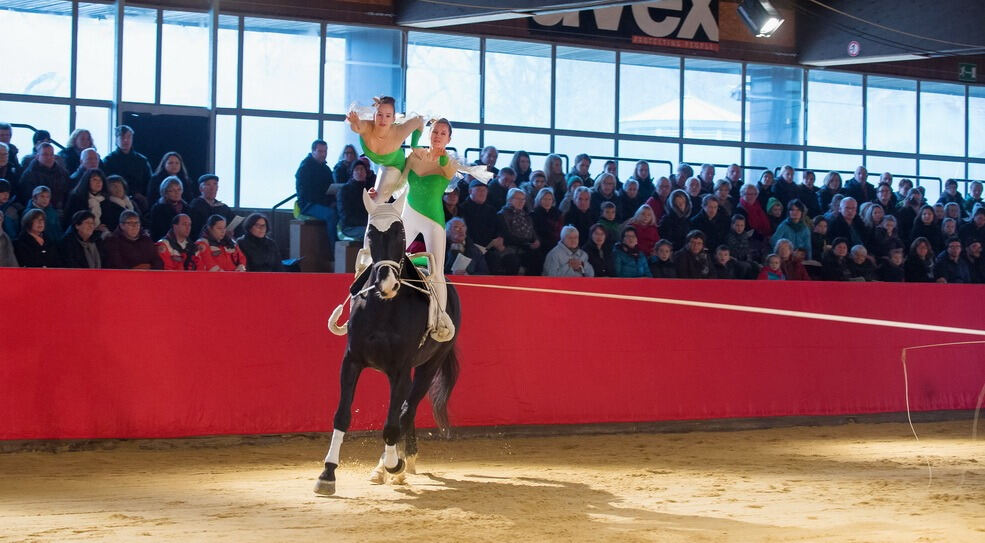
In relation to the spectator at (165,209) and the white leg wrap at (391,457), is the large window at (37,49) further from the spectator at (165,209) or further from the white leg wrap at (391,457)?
the white leg wrap at (391,457)

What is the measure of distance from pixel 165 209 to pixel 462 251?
319cm

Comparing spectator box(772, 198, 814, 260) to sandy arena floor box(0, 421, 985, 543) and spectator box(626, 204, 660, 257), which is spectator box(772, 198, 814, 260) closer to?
spectator box(626, 204, 660, 257)

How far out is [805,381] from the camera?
40.9 ft

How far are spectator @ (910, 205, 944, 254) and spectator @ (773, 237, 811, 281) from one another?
10.8 feet

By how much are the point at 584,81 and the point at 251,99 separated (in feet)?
20.1

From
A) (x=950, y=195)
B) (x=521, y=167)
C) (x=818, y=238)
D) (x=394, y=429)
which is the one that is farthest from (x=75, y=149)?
(x=950, y=195)

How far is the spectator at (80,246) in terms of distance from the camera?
10.8m

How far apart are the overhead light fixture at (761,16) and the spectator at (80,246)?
28.6ft

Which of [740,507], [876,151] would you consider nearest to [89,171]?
[740,507]

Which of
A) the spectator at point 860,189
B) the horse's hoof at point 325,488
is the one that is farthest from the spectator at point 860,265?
the horse's hoof at point 325,488

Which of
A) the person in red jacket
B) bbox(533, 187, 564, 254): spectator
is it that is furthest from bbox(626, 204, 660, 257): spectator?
the person in red jacket

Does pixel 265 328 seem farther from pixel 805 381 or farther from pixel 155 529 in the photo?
pixel 805 381

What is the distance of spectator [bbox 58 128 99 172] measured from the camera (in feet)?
41.3

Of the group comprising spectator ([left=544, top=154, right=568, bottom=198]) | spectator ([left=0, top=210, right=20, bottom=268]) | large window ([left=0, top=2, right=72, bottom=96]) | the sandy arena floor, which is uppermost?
large window ([left=0, top=2, right=72, bottom=96])
